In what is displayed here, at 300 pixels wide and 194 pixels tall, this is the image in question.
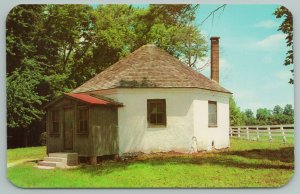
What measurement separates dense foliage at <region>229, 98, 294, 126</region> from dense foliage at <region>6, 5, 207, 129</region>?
3.78ft

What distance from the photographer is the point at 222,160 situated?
334 inches

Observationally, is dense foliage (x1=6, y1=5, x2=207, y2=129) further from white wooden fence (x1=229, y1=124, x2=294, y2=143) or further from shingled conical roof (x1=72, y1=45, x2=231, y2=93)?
white wooden fence (x1=229, y1=124, x2=294, y2=143)

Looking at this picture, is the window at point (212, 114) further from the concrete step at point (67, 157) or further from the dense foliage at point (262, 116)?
the concrete step at point (67, 157)

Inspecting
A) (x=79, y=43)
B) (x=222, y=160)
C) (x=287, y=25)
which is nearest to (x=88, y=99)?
(x=79, y=43)

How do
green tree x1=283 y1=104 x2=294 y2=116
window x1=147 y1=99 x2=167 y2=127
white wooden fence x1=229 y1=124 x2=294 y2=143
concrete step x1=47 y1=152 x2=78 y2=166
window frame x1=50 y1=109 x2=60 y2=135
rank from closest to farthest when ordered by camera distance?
green tree x1=283 y1=104 x2=294 y2=116 < white wooden fence x1=229 y1=124 x2=294 y2=143 < concrete step x1=47 y1=152 x2=78 y2=166 < window frame x1=50 y1=109 x2=60 y2=135 < window x1=147 y1=99 x2=167 y2=127

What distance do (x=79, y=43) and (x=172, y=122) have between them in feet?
7.26

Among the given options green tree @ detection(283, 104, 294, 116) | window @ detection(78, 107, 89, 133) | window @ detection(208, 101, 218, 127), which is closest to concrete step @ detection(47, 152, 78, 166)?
window @ detection(78, 107, 89, 133)

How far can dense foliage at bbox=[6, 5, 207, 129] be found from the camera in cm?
830

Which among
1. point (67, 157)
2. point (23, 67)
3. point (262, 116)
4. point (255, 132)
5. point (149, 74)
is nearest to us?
point (262, 116)

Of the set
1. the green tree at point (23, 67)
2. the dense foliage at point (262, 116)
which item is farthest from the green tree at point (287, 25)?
the green tree at point (23, 67)

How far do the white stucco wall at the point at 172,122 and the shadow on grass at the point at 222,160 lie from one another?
0.24m

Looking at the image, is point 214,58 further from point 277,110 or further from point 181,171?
point 181,171

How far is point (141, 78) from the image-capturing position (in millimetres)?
9047

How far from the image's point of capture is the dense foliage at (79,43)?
8.30m
